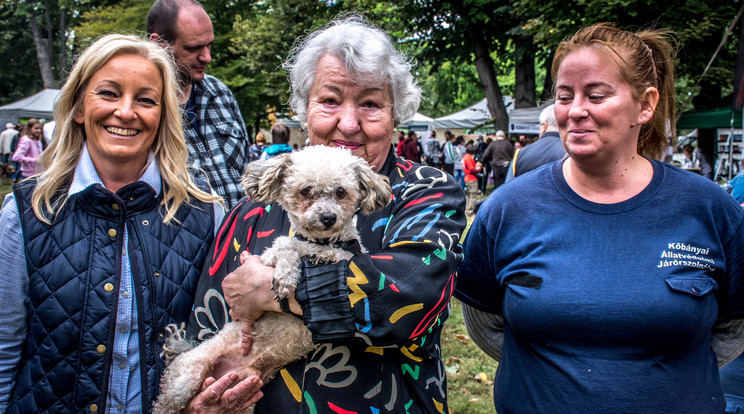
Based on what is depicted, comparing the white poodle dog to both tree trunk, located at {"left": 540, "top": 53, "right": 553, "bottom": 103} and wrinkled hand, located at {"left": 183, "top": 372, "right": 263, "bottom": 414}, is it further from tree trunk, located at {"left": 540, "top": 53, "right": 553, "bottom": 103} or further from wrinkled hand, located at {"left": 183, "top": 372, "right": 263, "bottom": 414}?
tree trunk, located at {"left": 540, "top": 53, "right": 553, "bottom": 103}

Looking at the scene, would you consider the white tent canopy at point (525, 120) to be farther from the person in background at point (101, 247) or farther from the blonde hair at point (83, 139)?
the person in background at point (101, 247)

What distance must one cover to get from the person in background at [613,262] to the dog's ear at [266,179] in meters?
0.96

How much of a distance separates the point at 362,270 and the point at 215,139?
240cm

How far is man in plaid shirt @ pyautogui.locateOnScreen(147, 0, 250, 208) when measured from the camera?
11.4 ft

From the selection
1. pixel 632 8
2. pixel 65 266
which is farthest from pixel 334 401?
pixel 632 8

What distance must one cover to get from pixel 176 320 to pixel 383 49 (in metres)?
1.45

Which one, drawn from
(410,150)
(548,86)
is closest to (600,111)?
(548,86)

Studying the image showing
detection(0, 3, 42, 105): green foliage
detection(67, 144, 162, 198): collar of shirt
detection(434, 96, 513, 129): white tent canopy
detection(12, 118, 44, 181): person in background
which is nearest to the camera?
detection(67, 144, 162, 198): collar of shirt

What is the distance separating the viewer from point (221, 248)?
6.84 ft

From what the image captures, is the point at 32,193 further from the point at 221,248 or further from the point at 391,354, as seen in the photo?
the point at 391,354

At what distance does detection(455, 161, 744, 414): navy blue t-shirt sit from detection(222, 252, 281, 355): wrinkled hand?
99 cm

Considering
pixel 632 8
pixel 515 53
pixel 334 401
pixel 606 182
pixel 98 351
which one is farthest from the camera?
pixel 515 53

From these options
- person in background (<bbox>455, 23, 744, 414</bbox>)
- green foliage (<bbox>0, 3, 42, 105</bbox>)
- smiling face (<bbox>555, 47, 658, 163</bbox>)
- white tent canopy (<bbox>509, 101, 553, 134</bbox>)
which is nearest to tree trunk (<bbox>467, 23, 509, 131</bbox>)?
white tent canopy (<bbox>509, 101, 553, 134</bbox>)

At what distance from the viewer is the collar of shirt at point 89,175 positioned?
1979mm
